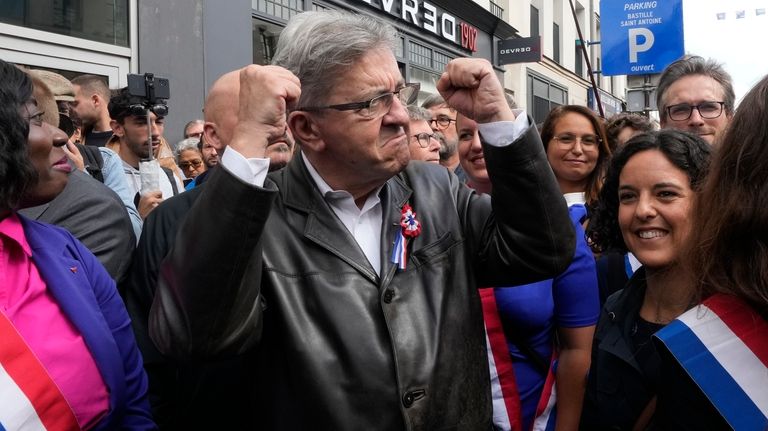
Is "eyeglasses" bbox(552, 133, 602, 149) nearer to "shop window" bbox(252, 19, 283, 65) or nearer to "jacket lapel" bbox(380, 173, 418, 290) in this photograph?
"jacket lapel" bbox(380, 173, 418, 290)

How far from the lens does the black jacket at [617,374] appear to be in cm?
188

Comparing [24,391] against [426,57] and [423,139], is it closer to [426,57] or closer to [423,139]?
[423,139]

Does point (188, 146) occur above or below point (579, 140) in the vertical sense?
above

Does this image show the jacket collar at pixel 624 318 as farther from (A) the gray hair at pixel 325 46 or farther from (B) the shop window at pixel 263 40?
(B) the shop window at pixel 263 40

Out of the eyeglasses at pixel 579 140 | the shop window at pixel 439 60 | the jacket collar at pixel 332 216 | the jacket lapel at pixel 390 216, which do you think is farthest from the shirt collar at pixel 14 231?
the shop window at pixel 439 60

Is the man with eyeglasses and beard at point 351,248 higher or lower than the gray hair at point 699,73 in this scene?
lower

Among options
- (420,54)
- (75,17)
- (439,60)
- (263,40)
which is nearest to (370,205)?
(75,17)

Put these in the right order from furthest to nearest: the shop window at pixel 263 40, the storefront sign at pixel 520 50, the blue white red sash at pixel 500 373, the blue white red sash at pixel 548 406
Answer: the storefront sign at pixel 520 50, the shop window at pixel 263 40, the blue white red sash at pixel 548 406, the blue white red sash at pixel 500 373

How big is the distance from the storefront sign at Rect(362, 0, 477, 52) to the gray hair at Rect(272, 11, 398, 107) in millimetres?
10203

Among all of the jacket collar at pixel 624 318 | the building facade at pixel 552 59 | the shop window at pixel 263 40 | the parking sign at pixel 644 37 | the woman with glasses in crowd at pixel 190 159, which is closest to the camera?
the jacket collar at pixel 624 318

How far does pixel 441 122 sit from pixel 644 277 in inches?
124

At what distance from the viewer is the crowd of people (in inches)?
50.8

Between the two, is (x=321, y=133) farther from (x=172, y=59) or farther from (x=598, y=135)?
(x=172, y=59)

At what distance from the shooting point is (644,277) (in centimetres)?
220
